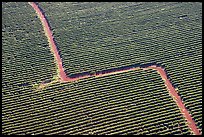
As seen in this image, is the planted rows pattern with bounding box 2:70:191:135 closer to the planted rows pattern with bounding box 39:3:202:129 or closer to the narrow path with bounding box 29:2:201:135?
the narrow path with bounding box 29:2:201:135

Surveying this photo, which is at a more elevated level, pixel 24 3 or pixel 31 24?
pixel 24 3

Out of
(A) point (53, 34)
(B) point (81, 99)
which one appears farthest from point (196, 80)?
(A) point (53, 34)

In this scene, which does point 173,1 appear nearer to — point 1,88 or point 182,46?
point 182,46

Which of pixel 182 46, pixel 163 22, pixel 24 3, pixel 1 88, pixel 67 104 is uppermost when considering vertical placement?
pixel 24 3

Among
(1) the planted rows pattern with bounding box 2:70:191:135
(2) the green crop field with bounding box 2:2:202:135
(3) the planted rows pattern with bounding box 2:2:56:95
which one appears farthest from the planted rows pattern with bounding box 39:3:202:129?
(1) the planted rows pattern with bounding box 2:70:191:135

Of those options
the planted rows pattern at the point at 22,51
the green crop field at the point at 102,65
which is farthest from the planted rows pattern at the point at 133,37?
the planted rows pattern at the point at 22,51

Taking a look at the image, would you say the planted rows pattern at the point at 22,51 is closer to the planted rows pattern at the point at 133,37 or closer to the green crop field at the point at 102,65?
the green crop field at the point at 102,65

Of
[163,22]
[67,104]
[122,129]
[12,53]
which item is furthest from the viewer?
[163,22]
